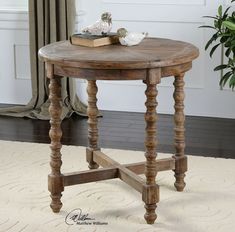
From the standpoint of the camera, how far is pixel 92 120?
13.5ft

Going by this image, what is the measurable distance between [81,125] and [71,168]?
108 centimetres

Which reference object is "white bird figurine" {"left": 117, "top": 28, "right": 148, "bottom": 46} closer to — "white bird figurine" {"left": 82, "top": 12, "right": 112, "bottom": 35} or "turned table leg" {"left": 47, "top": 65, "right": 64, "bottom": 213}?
"white bird figurine" {"left": 82, "top": 12, "right": 112, "bottom": 35}

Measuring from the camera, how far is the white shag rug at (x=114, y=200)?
349 centimetres

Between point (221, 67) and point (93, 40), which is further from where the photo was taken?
point (221, 67)

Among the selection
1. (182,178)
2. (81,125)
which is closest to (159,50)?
(182,178)

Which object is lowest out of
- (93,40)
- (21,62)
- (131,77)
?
(21,62)

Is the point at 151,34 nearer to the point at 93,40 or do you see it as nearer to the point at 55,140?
the point at 93,40

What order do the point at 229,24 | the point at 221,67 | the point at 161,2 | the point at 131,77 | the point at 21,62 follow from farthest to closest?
the point at 21,62, the point at 161,2, the point at 221,67, the point at 229,24, the point at 131,77

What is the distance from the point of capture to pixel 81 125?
539cm

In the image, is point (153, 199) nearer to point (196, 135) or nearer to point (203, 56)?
point (196, 135)

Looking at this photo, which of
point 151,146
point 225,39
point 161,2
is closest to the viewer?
point 151,146

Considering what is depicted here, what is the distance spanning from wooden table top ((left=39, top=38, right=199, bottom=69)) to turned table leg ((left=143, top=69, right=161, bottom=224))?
82mm

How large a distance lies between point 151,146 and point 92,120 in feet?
2.59

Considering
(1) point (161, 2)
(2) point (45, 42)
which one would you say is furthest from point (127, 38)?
(2) point (45, 42)
